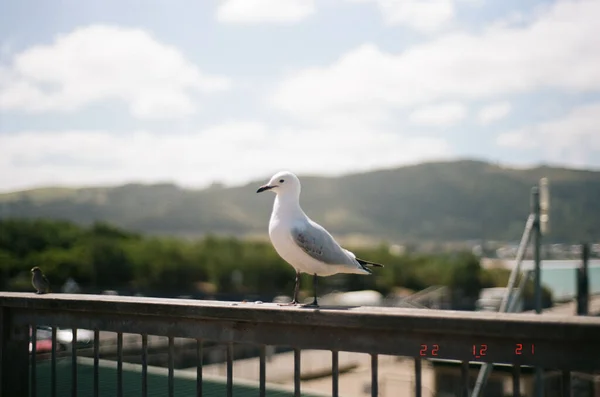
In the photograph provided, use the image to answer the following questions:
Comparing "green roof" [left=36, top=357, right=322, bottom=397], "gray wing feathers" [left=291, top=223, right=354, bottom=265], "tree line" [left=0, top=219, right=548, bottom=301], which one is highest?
"gray wing feathers" [left=291, top=223, right=354, bottom=265]

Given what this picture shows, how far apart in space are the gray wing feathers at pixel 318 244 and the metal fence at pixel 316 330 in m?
0.53

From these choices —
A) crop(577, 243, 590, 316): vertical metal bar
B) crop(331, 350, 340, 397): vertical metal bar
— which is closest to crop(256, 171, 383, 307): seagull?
crop(331, 350, 340, 397): vertical metal bar

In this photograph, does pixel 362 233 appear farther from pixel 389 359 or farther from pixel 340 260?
pixel 340 260

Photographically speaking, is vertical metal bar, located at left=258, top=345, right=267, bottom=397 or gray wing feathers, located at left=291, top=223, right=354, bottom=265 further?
gray wing feathers, located at left=291, top=223, right=354, bottom=265

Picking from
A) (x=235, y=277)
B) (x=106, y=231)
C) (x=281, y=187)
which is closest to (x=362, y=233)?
(x=106, y=231)

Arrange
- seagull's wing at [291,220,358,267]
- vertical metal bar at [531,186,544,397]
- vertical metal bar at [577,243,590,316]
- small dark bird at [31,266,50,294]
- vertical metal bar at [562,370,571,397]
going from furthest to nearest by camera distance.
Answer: vertical metal bar at [577,243,590,316] < vertical metal bar at [531,186,544,397] < small dark bird at [31,266,50,294] < seagull's wing at [291,220,358,267] < vertical metal bar at [562,370,571,397]

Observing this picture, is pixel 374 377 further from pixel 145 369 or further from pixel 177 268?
pixel 177 268

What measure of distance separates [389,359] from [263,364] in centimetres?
2473

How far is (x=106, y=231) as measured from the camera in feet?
232

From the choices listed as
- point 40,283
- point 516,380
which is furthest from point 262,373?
point 40,283

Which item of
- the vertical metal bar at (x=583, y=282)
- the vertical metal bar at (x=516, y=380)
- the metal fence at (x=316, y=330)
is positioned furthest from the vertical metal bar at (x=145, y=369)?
the vertical metal bar at (x=583, y=282)

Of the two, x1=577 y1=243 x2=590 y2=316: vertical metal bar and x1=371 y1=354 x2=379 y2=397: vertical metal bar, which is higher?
x1=371 y1=354 x2=379 y2=397: vertical metal bar

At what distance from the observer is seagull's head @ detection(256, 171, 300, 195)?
11.4 feet

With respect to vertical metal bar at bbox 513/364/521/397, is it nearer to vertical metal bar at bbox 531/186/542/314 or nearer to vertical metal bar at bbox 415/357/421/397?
vertical metal bar at bbox 415/357/421/397
